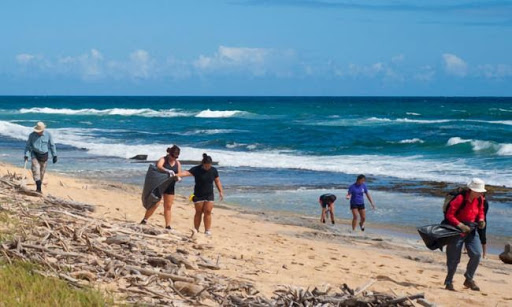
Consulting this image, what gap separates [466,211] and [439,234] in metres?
0.44

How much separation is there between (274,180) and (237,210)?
645 cm

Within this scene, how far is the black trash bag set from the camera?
8.97m

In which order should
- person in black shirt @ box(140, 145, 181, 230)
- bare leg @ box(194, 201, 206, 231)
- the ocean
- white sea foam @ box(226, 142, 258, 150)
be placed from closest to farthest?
person in black shirt @ box(140, 145, 181, 230) < bare leg @ box(194, 201, 206, 231) < the ocean < white sea foam @ box(226, 142, 258, 150)

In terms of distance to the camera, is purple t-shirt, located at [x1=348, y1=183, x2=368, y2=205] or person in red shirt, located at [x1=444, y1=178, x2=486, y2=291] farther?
purple t-shirt, located at [x1=348, y1=183, x2=368, y2=205]

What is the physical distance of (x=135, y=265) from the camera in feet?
26.5

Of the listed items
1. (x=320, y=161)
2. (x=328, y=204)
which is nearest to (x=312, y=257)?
(x=328, y=204)

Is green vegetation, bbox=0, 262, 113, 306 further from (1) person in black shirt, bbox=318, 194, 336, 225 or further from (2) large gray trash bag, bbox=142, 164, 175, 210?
(1) person in black shirt, bbox=318, 194, 336, 225

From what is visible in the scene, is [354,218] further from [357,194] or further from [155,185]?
[155,185]

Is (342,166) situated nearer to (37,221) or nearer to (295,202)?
(295,202)

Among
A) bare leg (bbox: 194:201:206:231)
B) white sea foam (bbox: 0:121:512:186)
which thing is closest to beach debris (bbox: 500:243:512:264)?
bare leg (bbox: 194:201:206:231)

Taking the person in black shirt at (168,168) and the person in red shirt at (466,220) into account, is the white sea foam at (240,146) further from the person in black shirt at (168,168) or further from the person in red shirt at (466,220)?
the person in red shirt at (466,220)

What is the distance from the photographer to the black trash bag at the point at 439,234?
29.4ft

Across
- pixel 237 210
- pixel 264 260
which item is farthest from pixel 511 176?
pixel 264 260

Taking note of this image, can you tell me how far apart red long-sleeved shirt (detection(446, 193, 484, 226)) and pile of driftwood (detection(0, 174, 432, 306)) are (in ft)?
5.97
